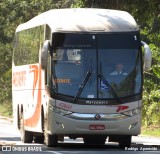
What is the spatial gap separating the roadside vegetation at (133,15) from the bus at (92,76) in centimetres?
733

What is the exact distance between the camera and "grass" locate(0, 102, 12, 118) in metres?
60.6

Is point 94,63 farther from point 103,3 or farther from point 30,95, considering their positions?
point 103,3

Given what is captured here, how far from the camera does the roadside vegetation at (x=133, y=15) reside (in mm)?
28297

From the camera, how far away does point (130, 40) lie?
20.1m

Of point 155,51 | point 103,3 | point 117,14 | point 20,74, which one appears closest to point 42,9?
point 155,51

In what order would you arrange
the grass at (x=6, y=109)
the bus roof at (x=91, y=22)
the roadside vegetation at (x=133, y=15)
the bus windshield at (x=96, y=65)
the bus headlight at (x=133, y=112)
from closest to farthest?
the bus headlight at (x=133, y=112), the bus windshield at (x=96, y=65), the bus roof at (x=91, y=22), the roadside vegetation at (x=133, y=15), the grass at (x=6, y=109)

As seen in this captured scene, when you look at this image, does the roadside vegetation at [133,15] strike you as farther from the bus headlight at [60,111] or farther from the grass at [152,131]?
the bus headlight at [60,111]

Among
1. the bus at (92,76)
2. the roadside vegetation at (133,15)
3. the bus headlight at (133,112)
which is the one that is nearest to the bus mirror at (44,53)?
the bus at (92,76)

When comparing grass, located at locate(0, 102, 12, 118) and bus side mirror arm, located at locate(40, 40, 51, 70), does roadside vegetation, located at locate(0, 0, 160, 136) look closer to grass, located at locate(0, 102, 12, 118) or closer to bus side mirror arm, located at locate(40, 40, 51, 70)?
grass, located at locate(0, 102, 12, 118)

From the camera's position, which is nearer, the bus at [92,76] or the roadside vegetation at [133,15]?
the bus at [92,76]

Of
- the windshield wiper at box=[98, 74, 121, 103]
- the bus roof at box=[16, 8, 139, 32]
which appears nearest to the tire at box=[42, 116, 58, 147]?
the windshield wiper at box=[98, 74, 121, 103]

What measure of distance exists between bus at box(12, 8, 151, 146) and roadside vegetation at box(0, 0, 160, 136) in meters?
7.33

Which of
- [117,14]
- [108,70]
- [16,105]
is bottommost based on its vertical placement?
[16,105]

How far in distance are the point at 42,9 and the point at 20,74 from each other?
2361cm
